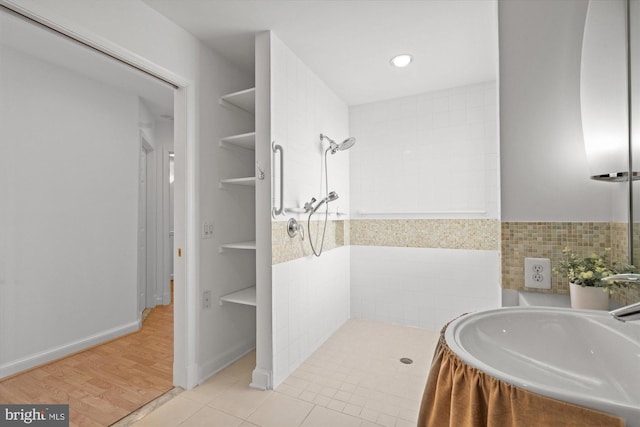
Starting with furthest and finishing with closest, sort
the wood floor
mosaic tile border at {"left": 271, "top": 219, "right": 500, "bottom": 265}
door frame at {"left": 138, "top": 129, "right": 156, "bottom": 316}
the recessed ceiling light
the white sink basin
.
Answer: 1. door frame at {"left": 138, "top": 129, "right": 156, "bottom": 316}
2. mosaic tile border at {"left": 271, "top": 219, "right": 500, "bottom": 265}
3. the recessed ceiling light
4. the wood floor
5. the white sink basin

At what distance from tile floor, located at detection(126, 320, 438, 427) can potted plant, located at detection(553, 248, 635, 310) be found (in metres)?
1.07

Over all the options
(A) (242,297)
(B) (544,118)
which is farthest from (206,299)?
(B) (544,118)

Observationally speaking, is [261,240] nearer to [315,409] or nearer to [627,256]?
[315,409]

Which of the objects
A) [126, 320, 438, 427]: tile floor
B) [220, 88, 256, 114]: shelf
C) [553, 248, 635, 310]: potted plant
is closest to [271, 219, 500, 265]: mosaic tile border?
[126, 320, 438, 427]: tile floor

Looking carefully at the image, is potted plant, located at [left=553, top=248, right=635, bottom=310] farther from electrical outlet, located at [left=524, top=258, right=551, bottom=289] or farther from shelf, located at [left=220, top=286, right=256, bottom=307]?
shelf, located at [left=220, top=286, right=256, bottom=307]

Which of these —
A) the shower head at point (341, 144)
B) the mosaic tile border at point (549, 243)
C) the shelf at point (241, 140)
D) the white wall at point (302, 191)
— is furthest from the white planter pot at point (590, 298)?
the shelf at point (241, 140)

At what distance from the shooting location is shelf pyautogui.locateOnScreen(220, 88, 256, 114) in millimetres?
2227

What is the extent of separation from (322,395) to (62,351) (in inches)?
82.8

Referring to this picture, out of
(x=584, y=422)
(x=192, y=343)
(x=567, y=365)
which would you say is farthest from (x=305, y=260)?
(x=584, y=422)

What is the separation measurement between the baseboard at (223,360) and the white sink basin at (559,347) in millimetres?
1869

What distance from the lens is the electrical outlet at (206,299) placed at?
2.13 m

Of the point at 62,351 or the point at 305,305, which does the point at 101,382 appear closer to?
the point at 62,351

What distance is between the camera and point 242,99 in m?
2.34

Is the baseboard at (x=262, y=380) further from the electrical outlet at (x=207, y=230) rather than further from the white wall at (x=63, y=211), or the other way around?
the white wall at (x=63, y=211)
